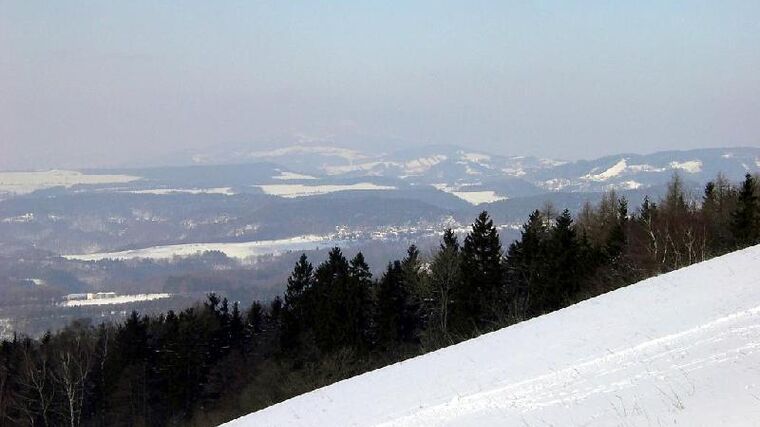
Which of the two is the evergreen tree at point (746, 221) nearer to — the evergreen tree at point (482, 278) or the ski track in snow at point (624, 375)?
the evergreen tree at point (482, 278)

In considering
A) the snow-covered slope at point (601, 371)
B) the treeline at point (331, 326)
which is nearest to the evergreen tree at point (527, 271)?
the treeline at point (331, 326)

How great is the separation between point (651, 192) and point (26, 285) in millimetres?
157076

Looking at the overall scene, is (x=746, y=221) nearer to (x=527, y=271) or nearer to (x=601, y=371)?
(x=527, y=271)

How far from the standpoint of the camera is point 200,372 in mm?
43562

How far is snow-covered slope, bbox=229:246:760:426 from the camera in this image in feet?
29.4

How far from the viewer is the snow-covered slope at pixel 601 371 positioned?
353 inches

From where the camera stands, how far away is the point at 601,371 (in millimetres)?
11992

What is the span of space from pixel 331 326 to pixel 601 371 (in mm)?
27900

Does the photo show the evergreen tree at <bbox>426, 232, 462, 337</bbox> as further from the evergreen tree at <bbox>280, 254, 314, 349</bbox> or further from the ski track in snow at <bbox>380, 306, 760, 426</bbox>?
the ski track in snow at <bbox>380, 306, 760, 426</bbox>

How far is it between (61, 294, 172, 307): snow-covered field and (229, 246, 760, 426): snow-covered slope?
123127mm

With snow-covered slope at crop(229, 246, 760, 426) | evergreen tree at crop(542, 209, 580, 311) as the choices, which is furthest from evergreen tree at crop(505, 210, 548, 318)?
snow-covered slope at crop(229, 246, 760, 426)

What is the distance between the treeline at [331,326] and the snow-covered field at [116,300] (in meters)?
89.9

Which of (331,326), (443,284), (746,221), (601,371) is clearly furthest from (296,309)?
(601,371)

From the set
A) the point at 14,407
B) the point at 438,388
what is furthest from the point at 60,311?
the point at 438,388
